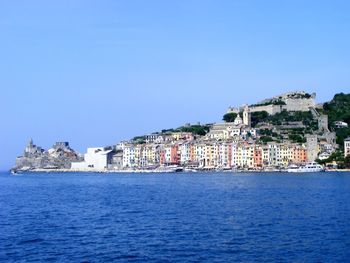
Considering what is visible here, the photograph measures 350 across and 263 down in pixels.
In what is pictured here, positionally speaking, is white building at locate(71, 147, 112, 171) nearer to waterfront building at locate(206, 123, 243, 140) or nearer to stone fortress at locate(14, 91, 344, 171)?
stone fortress at locate(14, 91, 344, 171)

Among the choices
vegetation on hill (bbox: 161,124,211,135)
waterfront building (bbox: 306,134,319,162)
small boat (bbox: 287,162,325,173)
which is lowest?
small boat (bbox: 287,162,325,173)

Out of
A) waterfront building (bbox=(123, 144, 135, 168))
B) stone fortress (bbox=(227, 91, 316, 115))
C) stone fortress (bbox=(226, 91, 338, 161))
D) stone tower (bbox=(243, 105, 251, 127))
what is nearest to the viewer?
stone fortress (bbox=(226, 91, 338, 161))

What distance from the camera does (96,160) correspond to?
119 meters

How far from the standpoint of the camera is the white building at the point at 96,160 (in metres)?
117

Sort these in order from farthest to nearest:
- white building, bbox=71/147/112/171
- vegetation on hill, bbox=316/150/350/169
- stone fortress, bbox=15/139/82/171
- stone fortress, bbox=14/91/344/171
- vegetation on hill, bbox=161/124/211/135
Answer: stone fortress, bbox=15/139/82/171 < vegetation on hill, bbox=161/124/211/135 < white building, bbox=71/147/112/171 < stone fortress, bbox=14/91/344/171 < vegetation on hill, bbox=316/150/350/169

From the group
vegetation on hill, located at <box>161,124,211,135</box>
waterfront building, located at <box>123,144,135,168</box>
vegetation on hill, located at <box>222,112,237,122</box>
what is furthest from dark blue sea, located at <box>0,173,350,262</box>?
vegetation on hill, located at <box>161,124,211,135</box>

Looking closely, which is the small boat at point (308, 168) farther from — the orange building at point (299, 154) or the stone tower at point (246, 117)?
the stone tower at point (246, 117)

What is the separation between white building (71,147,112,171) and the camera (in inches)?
4594

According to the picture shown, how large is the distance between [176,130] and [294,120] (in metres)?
26.1

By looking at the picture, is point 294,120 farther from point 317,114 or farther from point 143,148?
point 143,148

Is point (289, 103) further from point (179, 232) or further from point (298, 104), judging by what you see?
point (179, 232)

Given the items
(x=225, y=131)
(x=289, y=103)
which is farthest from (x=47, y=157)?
(x=289, y=103)

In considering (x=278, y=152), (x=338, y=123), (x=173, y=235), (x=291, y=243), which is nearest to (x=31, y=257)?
(x=173, y=235)

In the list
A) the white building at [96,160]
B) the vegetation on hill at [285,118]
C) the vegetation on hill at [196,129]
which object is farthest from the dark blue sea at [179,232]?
the vegetation on hill at [196,129]
